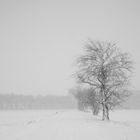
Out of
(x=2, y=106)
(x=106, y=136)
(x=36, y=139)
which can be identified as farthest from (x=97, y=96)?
(x=2, y=106)

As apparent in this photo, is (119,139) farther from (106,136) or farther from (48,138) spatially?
(48,138)

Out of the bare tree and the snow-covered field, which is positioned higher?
the bare tree

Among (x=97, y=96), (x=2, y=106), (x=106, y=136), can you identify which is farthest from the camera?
(x=2, y=106)

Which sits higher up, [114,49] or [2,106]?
[114,49]

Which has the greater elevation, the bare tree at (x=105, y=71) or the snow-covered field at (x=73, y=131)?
the bare tree at (x=105, y=71)

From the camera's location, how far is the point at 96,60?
2319cm

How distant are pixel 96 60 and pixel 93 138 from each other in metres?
13.1

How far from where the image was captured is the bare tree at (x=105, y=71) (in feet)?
74.6

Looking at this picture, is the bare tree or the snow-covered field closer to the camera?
the snow-covered field

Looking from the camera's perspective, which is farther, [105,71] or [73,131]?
[105,71]

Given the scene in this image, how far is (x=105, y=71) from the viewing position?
22875 mm

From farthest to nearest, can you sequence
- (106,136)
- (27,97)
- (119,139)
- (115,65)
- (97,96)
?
(27,97) → (97,96) → (115,65) → (106,136) → (119,139)

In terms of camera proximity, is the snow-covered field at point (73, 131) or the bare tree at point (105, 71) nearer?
the snow-covered field at point (73, 131)

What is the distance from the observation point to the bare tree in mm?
22750
